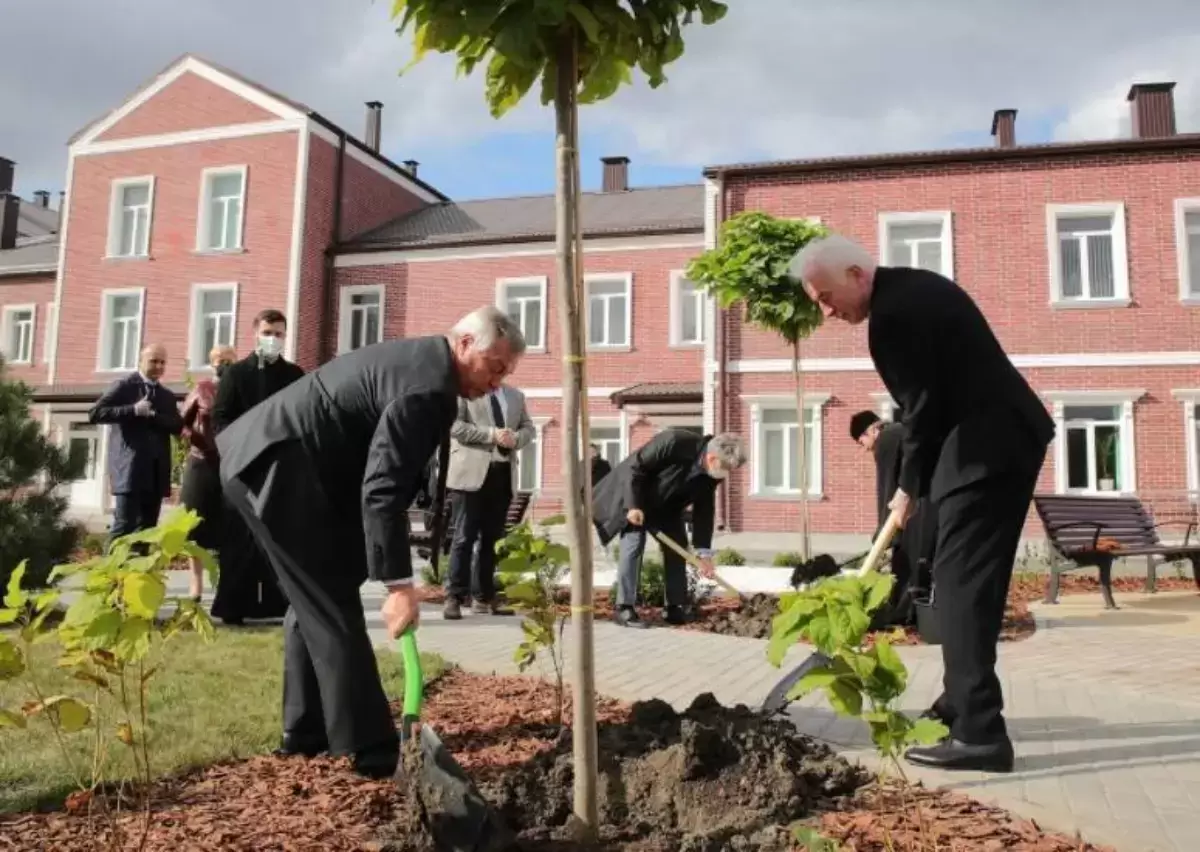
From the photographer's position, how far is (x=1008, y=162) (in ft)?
66.9

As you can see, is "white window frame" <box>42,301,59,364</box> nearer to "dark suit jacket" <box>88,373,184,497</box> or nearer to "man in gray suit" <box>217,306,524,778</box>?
"dark suit jacket" <box>88,373,184,497</box>

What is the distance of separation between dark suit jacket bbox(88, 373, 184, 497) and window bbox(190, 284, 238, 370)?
70.5 ft

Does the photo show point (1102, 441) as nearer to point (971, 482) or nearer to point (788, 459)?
point (788, 459)

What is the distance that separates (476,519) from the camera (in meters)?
7.46

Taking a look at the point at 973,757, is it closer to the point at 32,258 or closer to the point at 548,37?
the point at 548,37

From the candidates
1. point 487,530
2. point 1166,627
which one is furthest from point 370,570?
point 1166,627

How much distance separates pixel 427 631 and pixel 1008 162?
18.6 m

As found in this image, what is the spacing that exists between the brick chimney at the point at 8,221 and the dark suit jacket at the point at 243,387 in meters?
36.7

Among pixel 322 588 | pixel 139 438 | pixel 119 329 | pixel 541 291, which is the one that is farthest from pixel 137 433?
pixel 119 329

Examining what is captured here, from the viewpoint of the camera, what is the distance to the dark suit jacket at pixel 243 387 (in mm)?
6227

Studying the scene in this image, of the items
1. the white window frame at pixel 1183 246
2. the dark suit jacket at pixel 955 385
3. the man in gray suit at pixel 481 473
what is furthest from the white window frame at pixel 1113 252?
the dark suit jacket at pixel 955 385

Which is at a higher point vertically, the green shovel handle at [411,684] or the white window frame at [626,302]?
the white window frame at [626,302]

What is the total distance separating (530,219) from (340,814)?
86.1 feet

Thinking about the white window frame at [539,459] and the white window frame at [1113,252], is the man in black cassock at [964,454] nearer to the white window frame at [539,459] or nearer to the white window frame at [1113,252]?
the white window frame at [1113,252]
